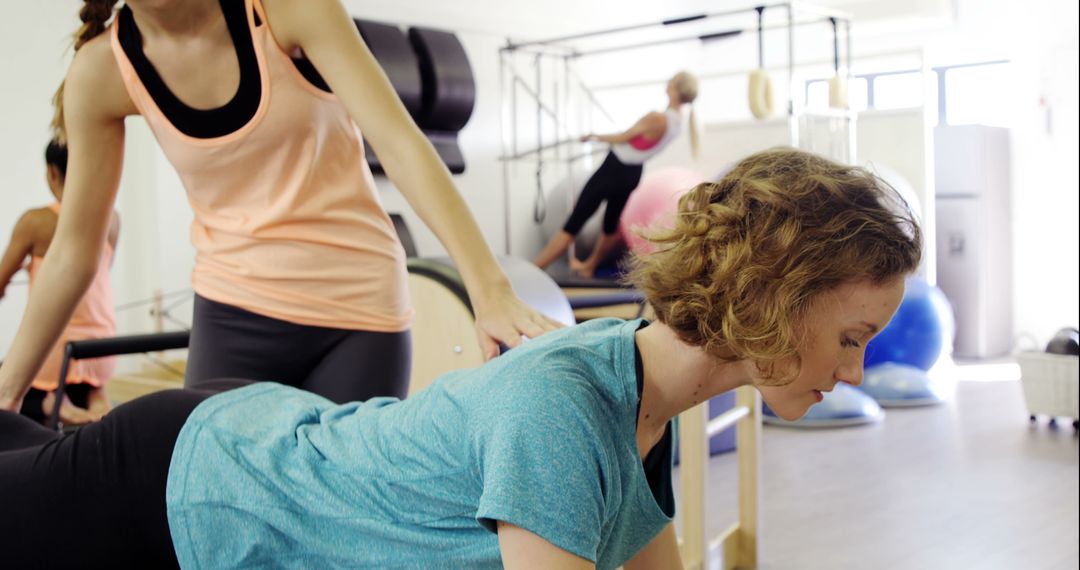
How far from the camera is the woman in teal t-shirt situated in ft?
3.05

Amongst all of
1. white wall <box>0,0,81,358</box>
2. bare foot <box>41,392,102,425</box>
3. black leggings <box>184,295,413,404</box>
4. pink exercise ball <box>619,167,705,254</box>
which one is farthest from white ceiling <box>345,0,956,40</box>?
black leggings <box>184,295,413,404</box>

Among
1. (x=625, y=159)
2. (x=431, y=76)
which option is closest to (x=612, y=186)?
(x=625, y=159)

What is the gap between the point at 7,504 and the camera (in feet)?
3.67

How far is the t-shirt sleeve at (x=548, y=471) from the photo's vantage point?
0.89 m

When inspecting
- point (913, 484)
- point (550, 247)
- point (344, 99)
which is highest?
point (344, 99)

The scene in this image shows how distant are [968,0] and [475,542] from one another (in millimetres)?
7676

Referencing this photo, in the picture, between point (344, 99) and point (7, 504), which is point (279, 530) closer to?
point (7, 504)

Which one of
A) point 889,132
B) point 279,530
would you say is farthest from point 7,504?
point 889,132

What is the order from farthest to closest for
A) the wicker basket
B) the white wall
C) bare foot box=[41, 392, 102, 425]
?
the white wall, the wicker basket, bare foot box=[41, 392, 102, 425]

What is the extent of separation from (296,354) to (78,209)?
0.36m

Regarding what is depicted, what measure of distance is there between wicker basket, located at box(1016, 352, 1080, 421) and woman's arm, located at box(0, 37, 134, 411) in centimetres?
420

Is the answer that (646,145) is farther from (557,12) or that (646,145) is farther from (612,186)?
(557,12)

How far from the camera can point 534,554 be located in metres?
0.90

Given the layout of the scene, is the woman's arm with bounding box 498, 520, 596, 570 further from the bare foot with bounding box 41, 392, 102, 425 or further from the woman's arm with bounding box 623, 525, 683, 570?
the bare foot with bounding box 41, 392, 102, 425
